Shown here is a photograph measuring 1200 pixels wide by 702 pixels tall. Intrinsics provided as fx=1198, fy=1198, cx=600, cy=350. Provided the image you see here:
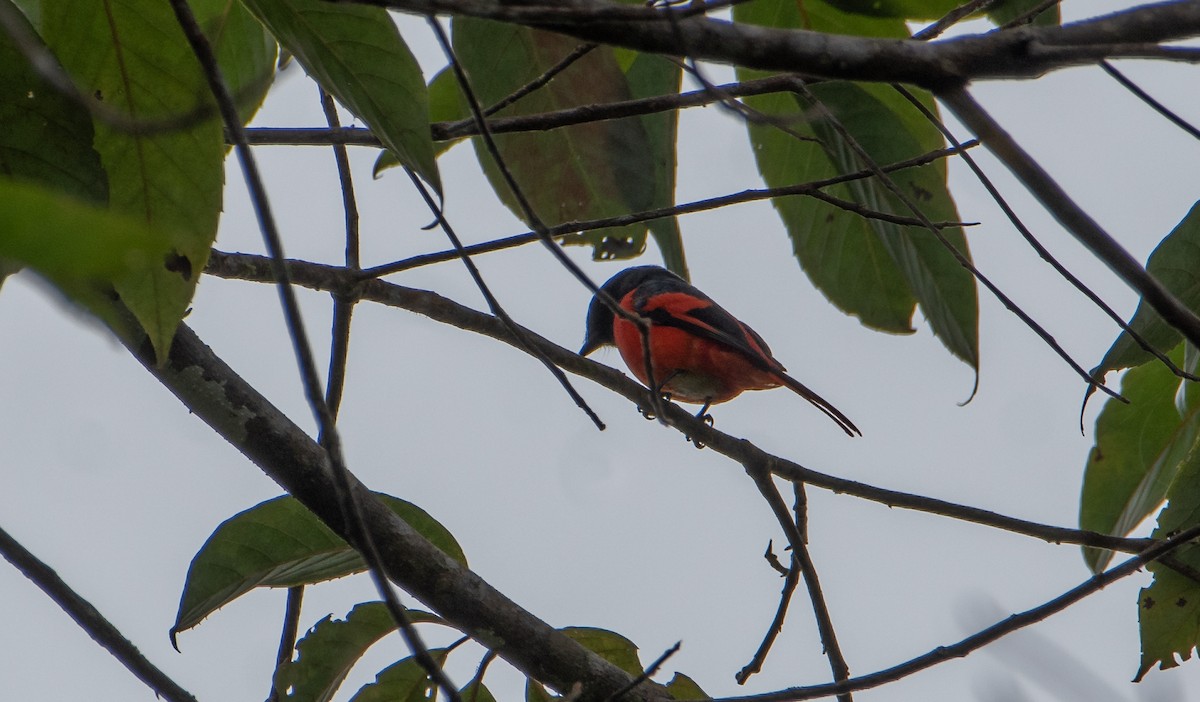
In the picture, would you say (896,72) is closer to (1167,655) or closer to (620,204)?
(620,204)

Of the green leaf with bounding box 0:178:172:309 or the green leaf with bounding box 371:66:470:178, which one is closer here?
the green leaf with bounding box 0:178:172:309

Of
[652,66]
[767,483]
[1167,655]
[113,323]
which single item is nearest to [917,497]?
[767,483]

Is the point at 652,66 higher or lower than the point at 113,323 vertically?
higher

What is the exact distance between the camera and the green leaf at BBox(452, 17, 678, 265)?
8.08 feet

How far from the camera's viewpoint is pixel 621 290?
7.92 meters

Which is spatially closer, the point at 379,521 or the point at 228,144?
the point at 379,521

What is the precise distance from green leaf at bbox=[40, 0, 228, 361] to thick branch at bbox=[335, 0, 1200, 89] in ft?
2.51

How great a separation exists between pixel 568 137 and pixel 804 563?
3.78 ft

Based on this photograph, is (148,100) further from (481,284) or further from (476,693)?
(476,693)

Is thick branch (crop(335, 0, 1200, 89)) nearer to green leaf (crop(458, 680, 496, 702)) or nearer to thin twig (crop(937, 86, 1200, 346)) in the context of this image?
thin twig (crop(937, 86, 1200, 346))

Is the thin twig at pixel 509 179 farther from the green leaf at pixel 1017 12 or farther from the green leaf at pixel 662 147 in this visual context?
the green leaf at pixel 1017 12

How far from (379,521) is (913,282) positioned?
1225mm

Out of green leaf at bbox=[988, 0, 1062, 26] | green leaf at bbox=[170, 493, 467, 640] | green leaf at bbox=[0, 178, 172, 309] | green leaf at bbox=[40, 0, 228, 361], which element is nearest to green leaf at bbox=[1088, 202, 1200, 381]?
green leaf at bbox=[988, 0, 1062, 26]

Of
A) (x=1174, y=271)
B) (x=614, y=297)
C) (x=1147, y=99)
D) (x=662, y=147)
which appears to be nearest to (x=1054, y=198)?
(x=1147, y=99)
